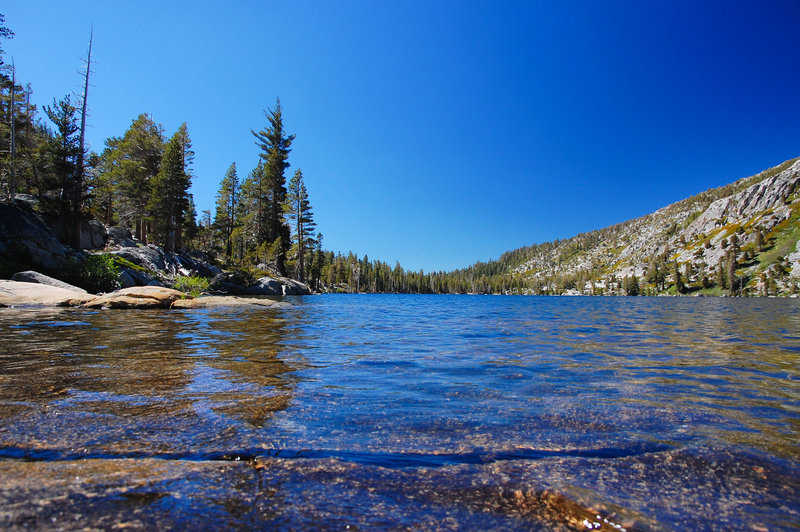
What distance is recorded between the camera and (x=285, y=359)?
23.3 ft

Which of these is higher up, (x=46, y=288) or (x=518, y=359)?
(x=46, y=288)

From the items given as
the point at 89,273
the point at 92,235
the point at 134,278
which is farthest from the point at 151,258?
the point at 89,273

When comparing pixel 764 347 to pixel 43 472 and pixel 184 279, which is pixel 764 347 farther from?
pixel 184 279

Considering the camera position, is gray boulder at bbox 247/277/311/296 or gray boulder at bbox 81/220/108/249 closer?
gray boulder at bbox 81/220/108/249

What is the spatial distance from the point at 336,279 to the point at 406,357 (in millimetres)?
121877

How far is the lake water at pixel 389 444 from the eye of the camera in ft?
6.45

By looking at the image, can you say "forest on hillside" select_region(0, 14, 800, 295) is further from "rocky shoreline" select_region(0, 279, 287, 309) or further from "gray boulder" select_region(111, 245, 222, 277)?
"rocky shoreline" select_region(0, 279, 287, 309)

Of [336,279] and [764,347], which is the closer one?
[764,347]

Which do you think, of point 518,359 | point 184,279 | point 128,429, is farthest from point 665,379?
point 184,279

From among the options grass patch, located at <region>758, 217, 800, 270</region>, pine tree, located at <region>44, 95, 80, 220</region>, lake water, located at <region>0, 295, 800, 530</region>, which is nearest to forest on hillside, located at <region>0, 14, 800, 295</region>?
pine tree, located at <region>44, 95, 80, 220</region>

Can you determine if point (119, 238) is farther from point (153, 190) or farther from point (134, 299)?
point (134, 299)

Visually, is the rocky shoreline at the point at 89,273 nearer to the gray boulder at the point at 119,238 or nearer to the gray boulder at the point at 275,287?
the gray boulder at the point at 119,238

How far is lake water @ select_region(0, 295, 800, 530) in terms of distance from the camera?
1966 millimetres

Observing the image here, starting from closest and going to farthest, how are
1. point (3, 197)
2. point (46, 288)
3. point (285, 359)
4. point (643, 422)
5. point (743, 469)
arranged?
point (743, 469), point (643, 422), point (285, 359), point (46, 288), point (3, 197)
